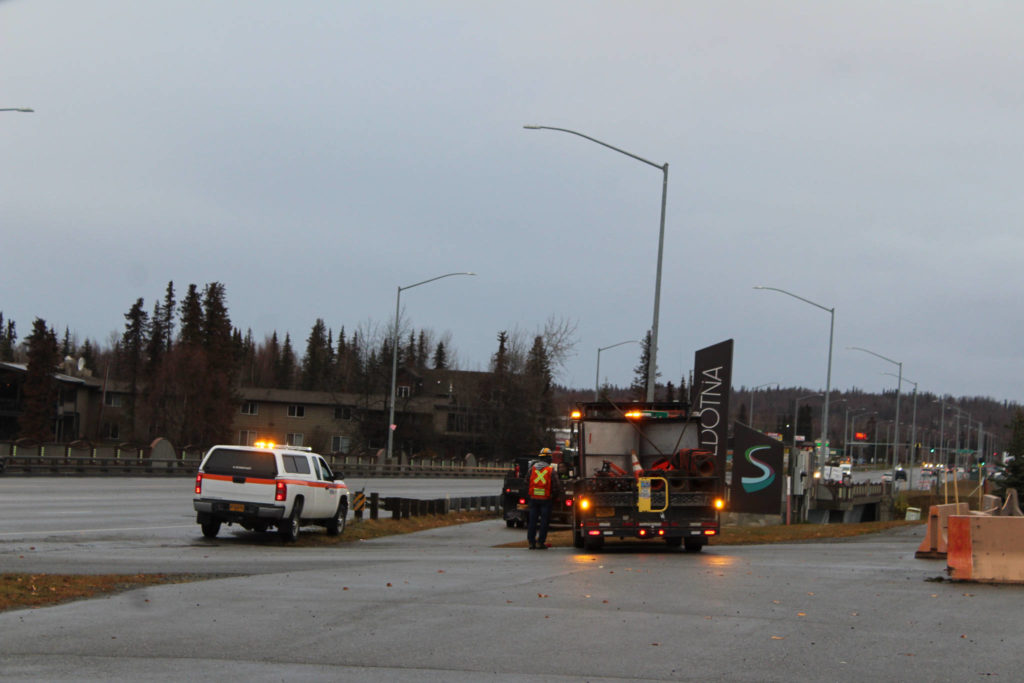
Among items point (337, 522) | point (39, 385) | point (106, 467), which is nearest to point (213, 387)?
point (39, 385)

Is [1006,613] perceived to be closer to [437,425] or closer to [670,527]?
[670,527]

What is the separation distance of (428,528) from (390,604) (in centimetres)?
1775

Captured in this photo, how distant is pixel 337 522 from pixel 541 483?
Answer: 236 inches

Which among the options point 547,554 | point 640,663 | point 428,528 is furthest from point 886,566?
point 428,528

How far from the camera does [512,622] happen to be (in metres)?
11.4

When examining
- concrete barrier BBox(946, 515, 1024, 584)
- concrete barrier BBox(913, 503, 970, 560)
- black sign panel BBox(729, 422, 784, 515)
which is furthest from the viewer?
black sign panel BBox(729, 422, 784, 515)

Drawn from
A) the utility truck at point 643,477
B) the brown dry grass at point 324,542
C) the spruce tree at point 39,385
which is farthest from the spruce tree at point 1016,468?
the spruce tree at point 39,385

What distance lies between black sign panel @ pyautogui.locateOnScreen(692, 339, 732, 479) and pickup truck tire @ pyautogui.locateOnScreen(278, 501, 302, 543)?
1288cm

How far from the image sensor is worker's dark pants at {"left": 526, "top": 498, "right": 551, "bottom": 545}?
72.5 ft

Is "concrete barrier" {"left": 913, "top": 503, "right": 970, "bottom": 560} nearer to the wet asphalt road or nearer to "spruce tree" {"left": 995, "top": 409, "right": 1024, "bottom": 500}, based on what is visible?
the wet asphalt road

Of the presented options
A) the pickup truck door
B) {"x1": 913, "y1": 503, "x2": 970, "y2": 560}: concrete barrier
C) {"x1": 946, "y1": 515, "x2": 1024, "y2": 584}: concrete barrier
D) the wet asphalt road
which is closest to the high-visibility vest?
the wet asphalt road

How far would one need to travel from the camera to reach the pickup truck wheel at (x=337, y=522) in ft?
83.7

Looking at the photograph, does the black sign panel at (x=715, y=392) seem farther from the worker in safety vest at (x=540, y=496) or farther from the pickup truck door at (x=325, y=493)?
the pickup truck door at (x=325, y=493)

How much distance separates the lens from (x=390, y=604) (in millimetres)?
12617
